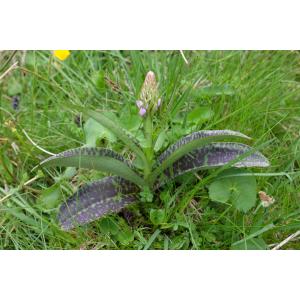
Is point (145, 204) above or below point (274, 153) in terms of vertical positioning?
below

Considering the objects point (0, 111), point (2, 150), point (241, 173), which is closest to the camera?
point (241, 173)

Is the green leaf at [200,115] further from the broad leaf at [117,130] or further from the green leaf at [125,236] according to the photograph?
the green leaf at [125,236]

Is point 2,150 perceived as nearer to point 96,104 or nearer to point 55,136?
point 55,136

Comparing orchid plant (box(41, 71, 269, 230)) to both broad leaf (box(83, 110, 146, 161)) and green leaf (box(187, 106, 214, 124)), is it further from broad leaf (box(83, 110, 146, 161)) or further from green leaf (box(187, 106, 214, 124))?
green leaf (box(187, 106, 214, 124))

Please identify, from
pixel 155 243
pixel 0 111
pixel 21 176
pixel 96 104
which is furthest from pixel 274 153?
pixel 0 111

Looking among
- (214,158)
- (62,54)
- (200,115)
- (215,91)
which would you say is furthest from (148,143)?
(62,54)

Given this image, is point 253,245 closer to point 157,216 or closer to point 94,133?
point 157,216

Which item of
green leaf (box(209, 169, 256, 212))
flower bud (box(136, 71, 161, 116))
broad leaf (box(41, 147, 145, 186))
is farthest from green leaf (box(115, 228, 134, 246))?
flower bud (box(136, 71, 161, 116))

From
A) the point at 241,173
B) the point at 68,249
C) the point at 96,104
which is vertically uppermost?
the point at 96,104

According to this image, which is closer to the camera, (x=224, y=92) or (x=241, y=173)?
(x=241, y=173)
